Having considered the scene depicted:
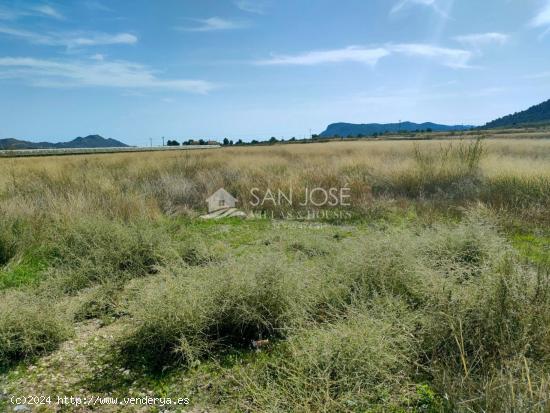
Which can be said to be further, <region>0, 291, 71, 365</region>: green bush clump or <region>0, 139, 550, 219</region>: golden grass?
<region>0, 139, 550, 219</region>: golden grass

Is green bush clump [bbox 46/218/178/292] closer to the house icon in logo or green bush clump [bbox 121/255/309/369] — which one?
green bush clump [bbox 121/255/309/369]

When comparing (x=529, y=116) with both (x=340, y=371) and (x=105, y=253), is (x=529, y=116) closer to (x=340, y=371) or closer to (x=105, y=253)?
(x=105, y=253)

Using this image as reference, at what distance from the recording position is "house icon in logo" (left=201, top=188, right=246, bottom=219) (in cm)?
722

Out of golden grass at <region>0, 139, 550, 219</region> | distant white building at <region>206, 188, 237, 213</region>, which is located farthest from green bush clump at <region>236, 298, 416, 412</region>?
distant white building at <region>206, 188, 237, 213</region>

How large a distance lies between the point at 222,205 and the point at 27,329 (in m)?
5.61

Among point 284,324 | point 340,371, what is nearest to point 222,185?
point 284,324

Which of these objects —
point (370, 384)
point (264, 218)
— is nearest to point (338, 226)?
point (264, 218)

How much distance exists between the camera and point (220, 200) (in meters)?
8.27

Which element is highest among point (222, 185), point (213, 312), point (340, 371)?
point (222, 185)

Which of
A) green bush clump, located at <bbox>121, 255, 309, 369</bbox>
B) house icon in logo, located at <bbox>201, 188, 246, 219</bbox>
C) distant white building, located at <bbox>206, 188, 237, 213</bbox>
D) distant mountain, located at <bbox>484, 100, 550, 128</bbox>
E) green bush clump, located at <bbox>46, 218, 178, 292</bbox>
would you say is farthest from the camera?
distant mountain, located at <bbox>484, 100, 550, 128</bbox>

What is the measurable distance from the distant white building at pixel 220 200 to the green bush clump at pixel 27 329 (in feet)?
16.4

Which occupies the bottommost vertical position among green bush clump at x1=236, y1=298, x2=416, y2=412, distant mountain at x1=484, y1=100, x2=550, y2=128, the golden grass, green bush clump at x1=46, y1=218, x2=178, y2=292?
green bush clump at x1=236, y1=298, x2=416, y2=412

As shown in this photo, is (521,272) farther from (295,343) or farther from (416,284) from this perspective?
(295,343)

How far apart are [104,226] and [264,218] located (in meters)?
3.16
